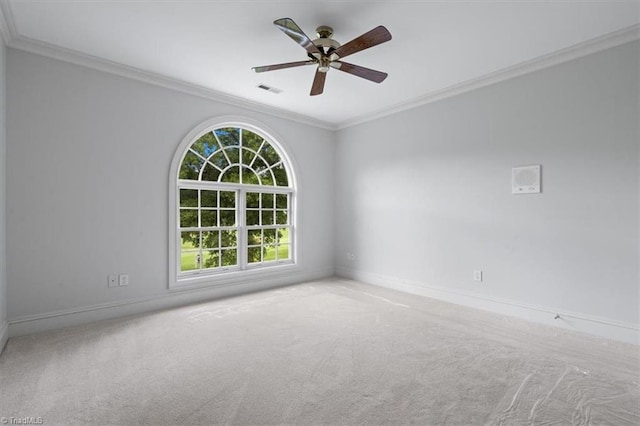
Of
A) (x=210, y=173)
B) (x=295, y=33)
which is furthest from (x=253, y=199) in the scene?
(x=295, y=33)

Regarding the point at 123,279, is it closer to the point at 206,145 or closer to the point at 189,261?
the point at 189,261

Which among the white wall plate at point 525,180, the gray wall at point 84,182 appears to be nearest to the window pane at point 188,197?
the gray wall at point 84,182

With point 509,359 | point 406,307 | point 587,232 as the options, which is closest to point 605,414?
point 509,359

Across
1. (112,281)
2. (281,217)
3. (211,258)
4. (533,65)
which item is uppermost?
(533,65)

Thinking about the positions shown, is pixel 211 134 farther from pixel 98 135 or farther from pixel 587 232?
pixel 587 232

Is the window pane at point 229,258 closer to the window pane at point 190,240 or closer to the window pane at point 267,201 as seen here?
the window pane at point 190,240

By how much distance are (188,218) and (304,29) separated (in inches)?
106

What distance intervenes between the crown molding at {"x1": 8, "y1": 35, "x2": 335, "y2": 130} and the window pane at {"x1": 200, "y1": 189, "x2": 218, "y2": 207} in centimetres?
126

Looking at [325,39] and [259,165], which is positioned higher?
[325,39]

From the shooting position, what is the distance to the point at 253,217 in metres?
4.76

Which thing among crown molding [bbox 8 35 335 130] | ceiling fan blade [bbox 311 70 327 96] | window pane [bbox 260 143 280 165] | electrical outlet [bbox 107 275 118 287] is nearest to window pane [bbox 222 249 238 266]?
electrical outlet [bbox 107 275 118 287]

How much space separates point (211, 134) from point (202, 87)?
62cm

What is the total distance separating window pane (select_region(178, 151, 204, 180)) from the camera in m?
4.05

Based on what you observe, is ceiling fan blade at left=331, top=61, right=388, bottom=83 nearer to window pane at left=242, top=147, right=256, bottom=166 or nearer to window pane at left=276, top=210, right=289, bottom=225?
window pane at left=242, top=147, right=256, bottom=166
